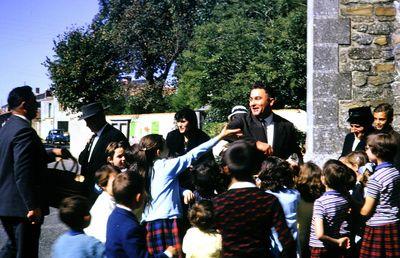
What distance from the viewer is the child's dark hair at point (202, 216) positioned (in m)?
4.34

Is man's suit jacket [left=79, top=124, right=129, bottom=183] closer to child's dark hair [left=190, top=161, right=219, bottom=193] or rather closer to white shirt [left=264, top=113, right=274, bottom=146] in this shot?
child's dark hair [left=190, top=161, right=219, bottom=193]

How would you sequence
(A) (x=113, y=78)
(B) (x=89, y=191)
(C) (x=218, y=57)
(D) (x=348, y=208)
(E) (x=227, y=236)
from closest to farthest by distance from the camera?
(E) (x=227, y=236) → (D) (x=348, y=208) → (B) (x=89, y=191) → (C) (x=218, y=57) → (A) (x=113, y=78)

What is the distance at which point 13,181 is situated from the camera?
4820mm

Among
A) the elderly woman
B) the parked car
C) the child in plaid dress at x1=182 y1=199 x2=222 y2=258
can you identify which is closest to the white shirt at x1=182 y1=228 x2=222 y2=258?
the child in plaid dress at x1=182 y1=199 x2=222 y2=258

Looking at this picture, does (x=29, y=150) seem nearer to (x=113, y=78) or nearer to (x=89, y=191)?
(x=89, y=191)

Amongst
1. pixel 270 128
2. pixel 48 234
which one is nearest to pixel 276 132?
pixel 270 128

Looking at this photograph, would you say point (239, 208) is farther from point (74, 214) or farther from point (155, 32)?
point (155, 32)

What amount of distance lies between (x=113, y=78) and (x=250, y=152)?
29793 millimetres

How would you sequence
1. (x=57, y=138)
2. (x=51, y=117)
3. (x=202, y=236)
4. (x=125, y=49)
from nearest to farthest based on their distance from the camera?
(x=202, y=236) → (x=125, y=49) → (x=57, y=138) → (x=51, y=117)

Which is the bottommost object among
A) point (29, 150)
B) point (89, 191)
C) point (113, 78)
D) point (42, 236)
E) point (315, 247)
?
point (42, 236)

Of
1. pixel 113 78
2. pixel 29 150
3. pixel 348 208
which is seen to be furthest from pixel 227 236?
pixel 113 78

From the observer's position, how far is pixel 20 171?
15.4 feet

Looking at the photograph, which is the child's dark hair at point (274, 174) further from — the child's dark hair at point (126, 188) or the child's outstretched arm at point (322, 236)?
the child's dark hair at point (126, 188)

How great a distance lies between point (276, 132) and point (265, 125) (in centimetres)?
12
